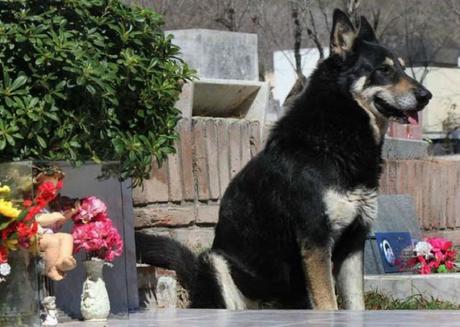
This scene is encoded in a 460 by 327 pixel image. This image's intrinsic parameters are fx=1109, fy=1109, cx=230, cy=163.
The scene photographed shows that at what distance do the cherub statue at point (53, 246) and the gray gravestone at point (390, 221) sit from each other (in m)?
4.31

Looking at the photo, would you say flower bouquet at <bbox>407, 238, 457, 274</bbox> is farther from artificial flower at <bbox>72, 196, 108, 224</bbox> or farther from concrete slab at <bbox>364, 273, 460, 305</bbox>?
artificial flower at <bbox>72, 196, 108, 224</bbox>

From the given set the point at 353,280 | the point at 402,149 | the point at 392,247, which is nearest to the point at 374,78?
the point at 353,280

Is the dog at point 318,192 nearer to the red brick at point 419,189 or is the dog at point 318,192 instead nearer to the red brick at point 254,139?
the red brick at point 254,139

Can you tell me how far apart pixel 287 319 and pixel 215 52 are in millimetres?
4847

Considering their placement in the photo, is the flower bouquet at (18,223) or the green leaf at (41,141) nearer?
the flower bouquet at (18,223)

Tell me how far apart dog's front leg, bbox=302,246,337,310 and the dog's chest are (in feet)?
0.63

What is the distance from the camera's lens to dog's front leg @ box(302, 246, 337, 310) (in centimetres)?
741

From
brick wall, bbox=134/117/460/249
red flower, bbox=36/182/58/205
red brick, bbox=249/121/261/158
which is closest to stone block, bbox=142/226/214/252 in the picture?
brick wall, bbox=134/117/460/249

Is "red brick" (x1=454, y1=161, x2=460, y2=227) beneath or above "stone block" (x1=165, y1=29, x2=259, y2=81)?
beneath

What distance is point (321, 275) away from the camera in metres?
7.43

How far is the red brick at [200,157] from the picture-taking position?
9570 millimetres

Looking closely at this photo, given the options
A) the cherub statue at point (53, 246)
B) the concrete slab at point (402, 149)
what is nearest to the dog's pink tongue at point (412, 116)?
the cherub statue at point (53, 246)

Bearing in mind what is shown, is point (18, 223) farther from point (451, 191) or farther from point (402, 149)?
point (402, 149)

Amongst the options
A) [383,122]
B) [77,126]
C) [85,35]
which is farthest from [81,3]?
A: [383,122]
